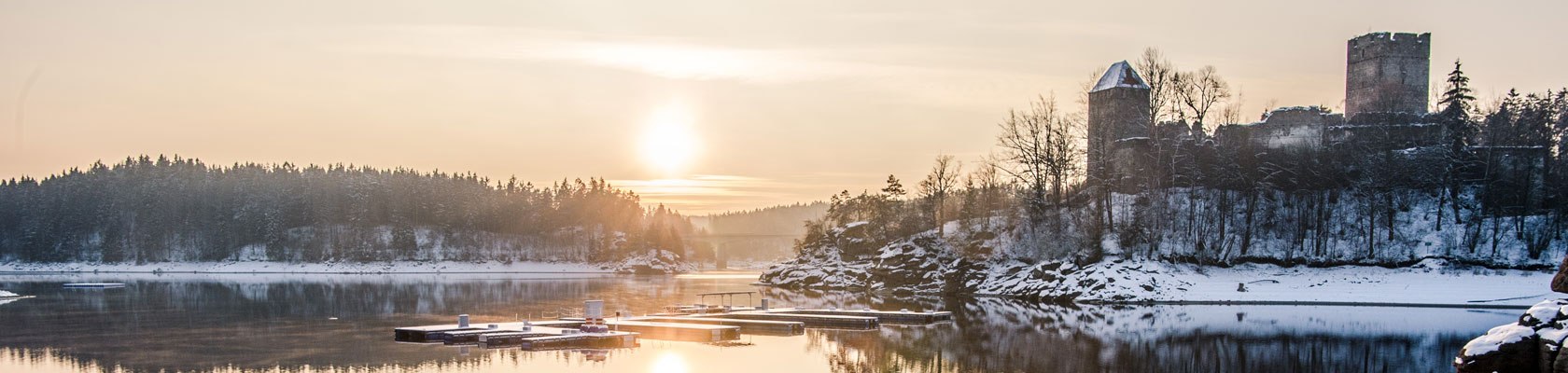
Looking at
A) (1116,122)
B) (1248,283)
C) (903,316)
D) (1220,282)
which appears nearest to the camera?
(903,316)

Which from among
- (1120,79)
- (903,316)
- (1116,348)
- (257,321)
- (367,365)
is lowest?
(257,321)

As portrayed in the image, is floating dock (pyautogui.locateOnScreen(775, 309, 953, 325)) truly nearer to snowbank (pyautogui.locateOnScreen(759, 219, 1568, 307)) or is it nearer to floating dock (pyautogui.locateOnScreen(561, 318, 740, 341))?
floating dock (pyautogui.locateOnScreen(561, 318, 740, 341))

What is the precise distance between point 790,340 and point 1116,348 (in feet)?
33.8

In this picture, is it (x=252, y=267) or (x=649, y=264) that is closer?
(x=252, y=267)

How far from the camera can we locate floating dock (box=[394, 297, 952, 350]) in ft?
128

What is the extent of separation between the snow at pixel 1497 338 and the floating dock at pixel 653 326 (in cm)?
2154

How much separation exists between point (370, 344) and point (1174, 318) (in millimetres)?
30474

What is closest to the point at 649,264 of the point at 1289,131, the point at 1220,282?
the point at 1289,131

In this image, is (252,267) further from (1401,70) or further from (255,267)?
(1401,70)

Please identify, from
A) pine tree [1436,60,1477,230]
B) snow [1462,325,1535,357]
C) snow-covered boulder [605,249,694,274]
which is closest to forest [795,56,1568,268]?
pine tree [1436,60,1477,230]

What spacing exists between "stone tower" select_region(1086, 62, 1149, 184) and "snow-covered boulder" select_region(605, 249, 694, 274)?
68953 millimetres

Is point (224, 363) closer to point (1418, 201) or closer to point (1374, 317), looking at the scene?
point (1374, 317)

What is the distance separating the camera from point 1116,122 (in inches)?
3017

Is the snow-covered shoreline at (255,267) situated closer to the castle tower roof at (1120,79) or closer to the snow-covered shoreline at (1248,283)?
the snow-covered shoreline at (1248,283)
